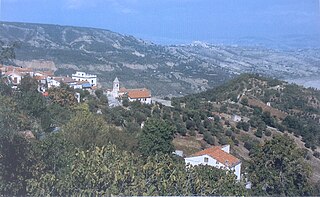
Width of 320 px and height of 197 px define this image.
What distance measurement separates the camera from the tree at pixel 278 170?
197 inches

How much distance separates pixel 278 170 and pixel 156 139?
8.62 feet

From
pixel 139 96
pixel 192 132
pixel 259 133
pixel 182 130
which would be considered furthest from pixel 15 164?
pixel 139 96

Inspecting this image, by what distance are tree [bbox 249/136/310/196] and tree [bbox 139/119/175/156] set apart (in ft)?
5.77

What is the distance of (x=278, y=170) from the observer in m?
5.56

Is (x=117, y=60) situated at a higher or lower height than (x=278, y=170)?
higher

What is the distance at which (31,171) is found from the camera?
384 centimetres

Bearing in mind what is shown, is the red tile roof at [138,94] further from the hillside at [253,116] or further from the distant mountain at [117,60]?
the distant mountain at [117,60]

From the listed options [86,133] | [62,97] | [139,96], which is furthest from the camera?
[139,96]

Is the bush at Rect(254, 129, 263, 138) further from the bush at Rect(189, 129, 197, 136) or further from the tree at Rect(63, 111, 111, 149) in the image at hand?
the tree at Rect(63, 111, 111, 149)

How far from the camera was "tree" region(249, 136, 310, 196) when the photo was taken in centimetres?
501

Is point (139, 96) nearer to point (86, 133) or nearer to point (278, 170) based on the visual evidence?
point (86, 133)

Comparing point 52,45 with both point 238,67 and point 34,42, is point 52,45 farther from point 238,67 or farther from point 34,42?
point 238,67

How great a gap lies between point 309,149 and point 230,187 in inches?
251

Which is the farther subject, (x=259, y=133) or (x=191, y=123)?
(x=191, y=123)
